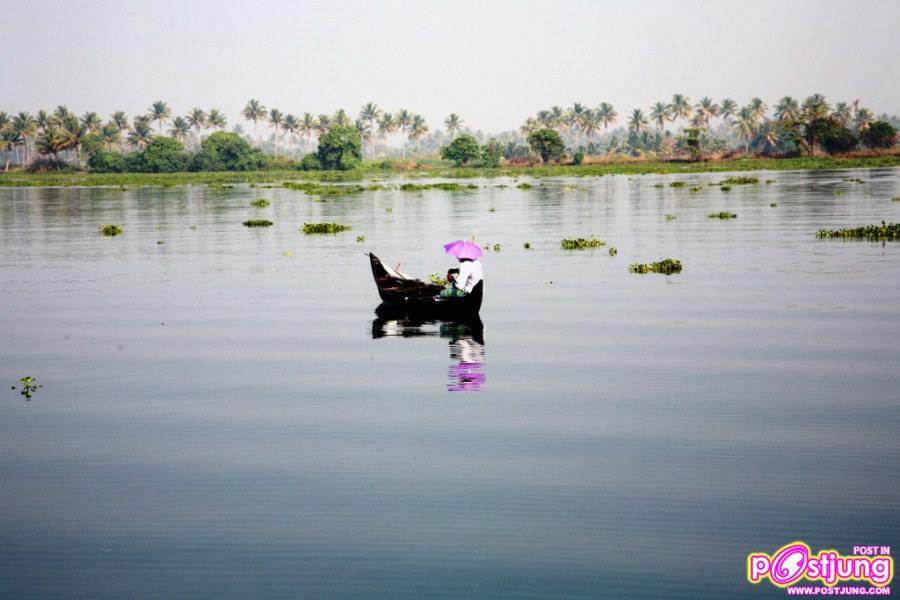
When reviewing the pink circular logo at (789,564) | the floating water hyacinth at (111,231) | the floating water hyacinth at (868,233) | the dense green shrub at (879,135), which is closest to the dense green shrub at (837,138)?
the dense green shrub at (879,135)

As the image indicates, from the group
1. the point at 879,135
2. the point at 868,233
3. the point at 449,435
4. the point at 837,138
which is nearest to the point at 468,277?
the point at 449,435

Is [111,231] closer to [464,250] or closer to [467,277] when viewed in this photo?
[467,277]

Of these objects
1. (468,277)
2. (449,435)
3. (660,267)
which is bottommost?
(449,435)

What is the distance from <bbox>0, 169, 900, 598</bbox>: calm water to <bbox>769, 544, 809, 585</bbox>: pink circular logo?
234 millimetres

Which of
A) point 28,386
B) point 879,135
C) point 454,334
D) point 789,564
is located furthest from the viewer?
point 879,135

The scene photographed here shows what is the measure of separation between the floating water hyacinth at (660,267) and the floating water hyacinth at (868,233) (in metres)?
11.8

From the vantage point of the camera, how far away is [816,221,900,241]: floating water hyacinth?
41219 mm

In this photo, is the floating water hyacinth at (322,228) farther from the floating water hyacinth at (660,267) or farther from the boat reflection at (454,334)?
the boat reflection at (454,334)

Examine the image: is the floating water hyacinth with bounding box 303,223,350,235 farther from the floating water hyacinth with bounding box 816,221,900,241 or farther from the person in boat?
the person in boat

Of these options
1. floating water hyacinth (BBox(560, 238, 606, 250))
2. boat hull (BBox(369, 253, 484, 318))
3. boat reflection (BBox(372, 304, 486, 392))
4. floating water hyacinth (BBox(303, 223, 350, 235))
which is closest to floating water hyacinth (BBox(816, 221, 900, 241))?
floating water hyacinth (BBox(560, 238, 606, 250))

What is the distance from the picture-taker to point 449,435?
14.1 m

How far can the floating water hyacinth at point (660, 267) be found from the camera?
1298 inches

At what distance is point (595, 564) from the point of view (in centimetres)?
985

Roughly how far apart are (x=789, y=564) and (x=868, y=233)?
35305mm
